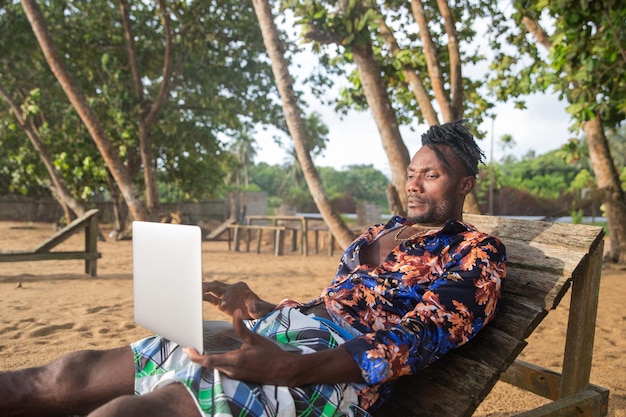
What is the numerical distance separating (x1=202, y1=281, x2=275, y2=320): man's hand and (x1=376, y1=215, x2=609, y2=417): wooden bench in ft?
1.84

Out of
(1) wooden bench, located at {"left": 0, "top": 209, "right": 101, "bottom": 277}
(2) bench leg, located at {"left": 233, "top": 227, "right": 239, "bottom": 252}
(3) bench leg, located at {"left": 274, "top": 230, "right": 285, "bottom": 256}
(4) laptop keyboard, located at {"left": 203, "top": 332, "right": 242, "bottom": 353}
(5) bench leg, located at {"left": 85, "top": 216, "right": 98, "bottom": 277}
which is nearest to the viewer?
(4) laptop keyboard, located at {"left": 203, "top": 332, "right": 242, "bottom": 353}

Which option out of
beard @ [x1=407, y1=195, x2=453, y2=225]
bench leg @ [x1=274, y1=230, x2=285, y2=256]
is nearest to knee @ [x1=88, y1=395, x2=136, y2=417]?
beard @ [x1=407, y1=195, x2=453, y2=225]

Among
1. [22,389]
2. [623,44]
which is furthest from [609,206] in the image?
[22,389]

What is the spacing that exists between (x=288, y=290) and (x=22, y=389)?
17.1 ft

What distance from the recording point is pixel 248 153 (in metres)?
58.0

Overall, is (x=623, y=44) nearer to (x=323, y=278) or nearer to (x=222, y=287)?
(x=323, y=278)

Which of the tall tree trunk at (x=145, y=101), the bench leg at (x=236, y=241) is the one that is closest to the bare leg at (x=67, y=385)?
the tall tree trunk at (x=145, y=101)

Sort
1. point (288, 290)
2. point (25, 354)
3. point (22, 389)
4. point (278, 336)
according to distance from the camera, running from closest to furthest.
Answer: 1. point (22, 389)
2. point (278, 336)
3. point (25, 354)
4. point (288, 290)

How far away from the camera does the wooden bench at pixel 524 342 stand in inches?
68.8

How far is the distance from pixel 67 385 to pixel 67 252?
6.03 m

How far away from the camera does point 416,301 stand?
185cm

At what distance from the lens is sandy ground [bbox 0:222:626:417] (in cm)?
347

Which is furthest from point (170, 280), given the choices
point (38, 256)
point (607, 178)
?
point (607, 178)

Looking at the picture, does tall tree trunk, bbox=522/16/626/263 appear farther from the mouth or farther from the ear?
the mouth
